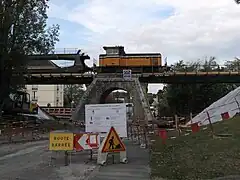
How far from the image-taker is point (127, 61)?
231 feet

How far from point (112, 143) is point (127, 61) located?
55.5 metres

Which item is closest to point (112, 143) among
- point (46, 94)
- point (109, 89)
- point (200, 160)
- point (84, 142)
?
point (84, 142)

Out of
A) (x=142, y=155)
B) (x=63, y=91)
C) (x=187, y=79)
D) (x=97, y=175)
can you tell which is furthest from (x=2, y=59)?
(x=63, y=91)

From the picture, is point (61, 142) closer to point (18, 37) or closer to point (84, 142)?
point (84, 142)

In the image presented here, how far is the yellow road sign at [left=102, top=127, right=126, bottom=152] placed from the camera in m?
15.0

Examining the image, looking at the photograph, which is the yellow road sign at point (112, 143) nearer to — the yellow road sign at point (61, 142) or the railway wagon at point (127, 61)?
the yellow road sign at point (61, 142)

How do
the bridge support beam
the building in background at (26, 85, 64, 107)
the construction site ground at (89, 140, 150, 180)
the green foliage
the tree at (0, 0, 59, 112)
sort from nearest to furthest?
the construction site ground at (89, 140, 150, 180) → the tree at (0, 0, 59, 112) → the bridge support beam → the green foliage → the building in background at (26, 85, 64, 107)

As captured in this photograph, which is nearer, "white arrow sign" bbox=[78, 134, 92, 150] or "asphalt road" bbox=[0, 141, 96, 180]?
"asphalt road" bbox=[0, 141, 96, 180]

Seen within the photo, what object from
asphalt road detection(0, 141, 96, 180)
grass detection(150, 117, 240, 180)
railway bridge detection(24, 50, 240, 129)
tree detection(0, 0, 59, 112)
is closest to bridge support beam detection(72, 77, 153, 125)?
railway bridge detection(24, 50, 240, 129)

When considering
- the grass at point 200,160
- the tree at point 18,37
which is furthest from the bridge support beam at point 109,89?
the grass at point 200,160

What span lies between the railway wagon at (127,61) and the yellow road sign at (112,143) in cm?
5459

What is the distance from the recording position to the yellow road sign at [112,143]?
15039 mm

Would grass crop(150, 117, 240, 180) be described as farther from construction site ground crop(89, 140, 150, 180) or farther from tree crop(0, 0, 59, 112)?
tree crop(0, 0, 59, 112)

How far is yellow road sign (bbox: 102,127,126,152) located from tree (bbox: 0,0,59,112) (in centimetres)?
2579
